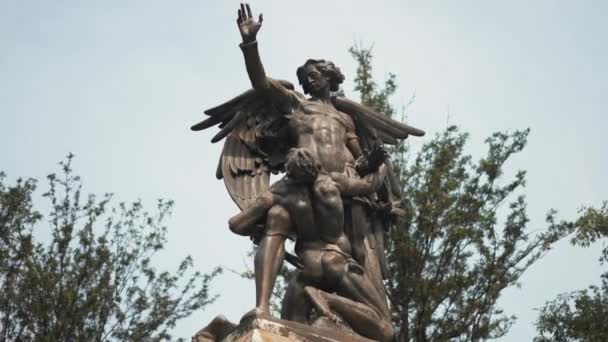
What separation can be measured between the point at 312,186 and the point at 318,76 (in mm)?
1352

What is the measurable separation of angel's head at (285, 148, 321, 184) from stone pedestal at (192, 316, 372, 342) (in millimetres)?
1178

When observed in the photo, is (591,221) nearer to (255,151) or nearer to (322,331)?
(255,151)

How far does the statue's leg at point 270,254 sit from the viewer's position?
678cm

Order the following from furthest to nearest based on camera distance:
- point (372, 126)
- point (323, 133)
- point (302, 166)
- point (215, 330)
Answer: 1. point (372, 126)
2. point (323, 133)
3. point (302, 166)
4. point (215, 330)

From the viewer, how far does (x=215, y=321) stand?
6715mm

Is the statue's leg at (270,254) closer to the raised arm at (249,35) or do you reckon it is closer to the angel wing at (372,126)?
the raised arm at (249,35)

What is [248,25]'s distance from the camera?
7.38m

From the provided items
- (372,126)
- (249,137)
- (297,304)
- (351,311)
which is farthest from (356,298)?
(372,126)

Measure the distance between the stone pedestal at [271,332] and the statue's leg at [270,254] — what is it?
0.26m

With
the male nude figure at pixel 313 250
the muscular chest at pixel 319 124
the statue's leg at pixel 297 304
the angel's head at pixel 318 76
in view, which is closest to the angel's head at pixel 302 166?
the male nude figure at pixel 313 250

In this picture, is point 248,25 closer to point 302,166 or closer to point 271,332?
point 302,166

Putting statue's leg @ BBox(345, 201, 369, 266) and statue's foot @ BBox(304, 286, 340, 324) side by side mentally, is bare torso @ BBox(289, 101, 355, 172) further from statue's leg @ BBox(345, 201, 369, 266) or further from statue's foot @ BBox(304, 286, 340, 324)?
statue's foot @ BBox(304, 286, 340, 324)

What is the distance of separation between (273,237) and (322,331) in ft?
2.93

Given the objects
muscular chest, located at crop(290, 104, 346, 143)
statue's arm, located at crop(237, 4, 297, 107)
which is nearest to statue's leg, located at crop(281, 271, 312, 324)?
muscular chest, located at crop(290, 104, 346, 143)
